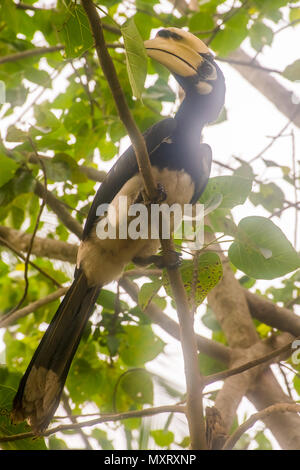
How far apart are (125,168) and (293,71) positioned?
2.25ft

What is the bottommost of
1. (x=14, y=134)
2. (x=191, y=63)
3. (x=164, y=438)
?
(x=164, y=438)

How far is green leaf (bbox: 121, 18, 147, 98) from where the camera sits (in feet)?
3.53

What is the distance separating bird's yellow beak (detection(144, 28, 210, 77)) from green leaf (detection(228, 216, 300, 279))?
2.53ft

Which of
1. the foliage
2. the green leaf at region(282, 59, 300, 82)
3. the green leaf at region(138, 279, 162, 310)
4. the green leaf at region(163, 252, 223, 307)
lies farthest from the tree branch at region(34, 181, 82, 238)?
the green leaf at region(282, 59, 300, 82)

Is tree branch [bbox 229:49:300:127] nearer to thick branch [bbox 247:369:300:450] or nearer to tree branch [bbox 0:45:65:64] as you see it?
tree branch [bbox 0:45:65:64]

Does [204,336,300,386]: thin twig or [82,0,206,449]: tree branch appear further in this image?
[204,336,300,386]: thin twig

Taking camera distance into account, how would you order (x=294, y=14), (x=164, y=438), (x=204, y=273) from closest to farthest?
1. (x=204, y=273)
2. (x=164, y=438)
3. (x=294, y=14)

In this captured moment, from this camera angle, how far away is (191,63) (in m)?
1.92

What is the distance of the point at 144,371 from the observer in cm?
214

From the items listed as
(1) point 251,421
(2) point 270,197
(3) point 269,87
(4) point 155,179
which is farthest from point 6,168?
(3) point 269,87

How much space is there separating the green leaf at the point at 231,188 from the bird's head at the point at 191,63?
0.55 metres

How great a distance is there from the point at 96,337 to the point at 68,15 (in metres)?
1.33

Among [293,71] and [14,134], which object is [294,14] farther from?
[14,134]

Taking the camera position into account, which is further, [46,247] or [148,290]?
[46,247]
